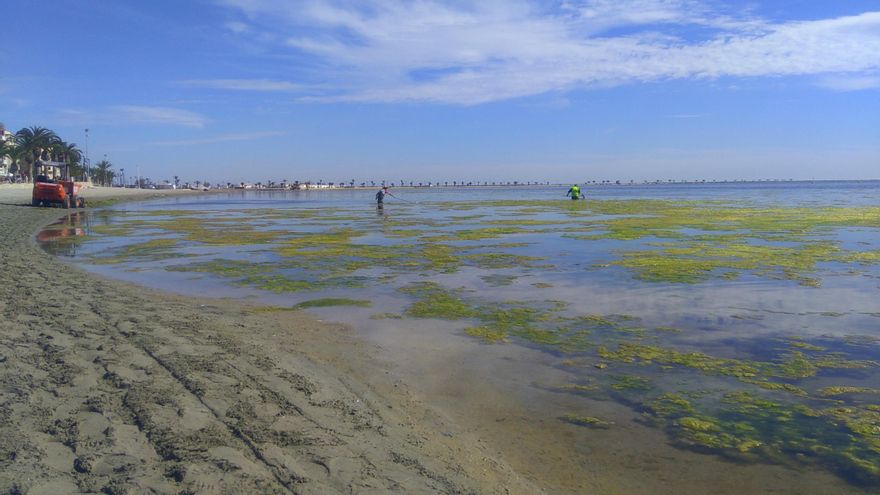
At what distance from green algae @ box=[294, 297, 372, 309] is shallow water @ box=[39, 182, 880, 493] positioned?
0.21 metres

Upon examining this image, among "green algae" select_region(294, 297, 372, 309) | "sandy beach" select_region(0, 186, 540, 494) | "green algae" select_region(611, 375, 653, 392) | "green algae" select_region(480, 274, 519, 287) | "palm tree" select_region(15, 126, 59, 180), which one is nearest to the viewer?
"sandy beach" select_region(0, 186, 540, 494)

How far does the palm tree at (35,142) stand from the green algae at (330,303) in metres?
79.0

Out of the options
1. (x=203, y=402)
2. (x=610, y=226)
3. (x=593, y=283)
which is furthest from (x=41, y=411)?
(x=610, y=226)

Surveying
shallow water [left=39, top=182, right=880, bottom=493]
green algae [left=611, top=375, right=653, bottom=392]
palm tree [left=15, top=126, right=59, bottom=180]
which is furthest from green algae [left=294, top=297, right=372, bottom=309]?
palm tree [left=15, top=126, right=59, bottom=180]

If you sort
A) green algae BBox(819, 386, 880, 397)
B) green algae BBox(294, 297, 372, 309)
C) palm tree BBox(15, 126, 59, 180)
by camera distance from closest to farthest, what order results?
green algae BBox(819, 386, 880, 397) < green algae BBox(294, 297, 372, 309) < palm tree BBox(15, 126, 59, 180)

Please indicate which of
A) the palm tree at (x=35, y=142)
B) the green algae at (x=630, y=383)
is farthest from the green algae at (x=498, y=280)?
the palm tree at (x=35, y=142)

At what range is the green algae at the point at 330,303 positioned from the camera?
1020 cm

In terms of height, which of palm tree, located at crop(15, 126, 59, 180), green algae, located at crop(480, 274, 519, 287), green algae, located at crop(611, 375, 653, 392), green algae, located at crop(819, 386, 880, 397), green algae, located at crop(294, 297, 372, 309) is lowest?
green algae, located at crop(611, 375, 653, 392)

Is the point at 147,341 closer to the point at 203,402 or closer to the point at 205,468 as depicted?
the point at 203,402

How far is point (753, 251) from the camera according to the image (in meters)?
16.8

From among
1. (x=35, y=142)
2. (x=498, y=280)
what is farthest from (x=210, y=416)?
(x=35, y=142)

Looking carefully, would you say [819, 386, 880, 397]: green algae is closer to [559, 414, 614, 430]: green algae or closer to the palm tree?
[559, 414, 614, 430]: green algae

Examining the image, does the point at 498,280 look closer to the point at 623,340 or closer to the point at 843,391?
the point at 623,340

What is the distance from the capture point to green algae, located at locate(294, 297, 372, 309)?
33.5 feet
